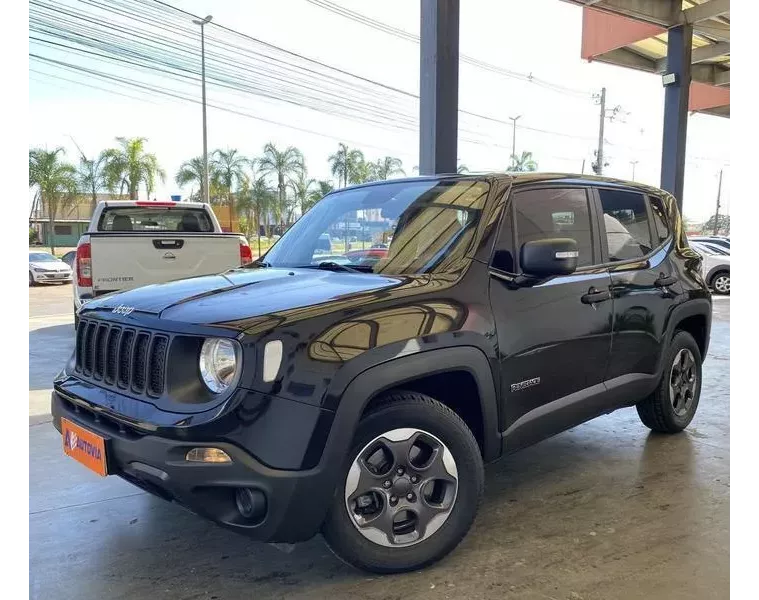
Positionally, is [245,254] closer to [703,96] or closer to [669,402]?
[669,402]

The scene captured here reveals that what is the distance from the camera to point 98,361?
2834 millimetres

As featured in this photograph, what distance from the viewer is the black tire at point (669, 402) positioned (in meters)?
4.34

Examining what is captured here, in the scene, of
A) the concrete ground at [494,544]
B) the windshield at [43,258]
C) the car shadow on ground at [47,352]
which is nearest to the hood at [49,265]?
the windshield at [43,258]

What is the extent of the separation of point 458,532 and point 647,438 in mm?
2493

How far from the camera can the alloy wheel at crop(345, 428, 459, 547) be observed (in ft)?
8.21

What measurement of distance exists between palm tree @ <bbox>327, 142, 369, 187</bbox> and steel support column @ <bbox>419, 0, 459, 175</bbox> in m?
30.9

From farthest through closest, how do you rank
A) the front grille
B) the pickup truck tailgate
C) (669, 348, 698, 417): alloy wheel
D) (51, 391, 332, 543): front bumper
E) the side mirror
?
the pickup truck tailgate → (669, 348, 698, 417): alloy wheel → the side mirror → the front grille → (51, 391, 332, 543): front bumper

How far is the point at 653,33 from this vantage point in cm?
1134

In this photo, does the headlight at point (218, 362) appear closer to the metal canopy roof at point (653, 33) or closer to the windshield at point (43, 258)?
the metal canopy roof at point (653, 33)

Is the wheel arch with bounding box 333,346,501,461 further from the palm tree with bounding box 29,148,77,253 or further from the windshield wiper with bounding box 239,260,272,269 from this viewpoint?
the palm tree with bounding box 29,148,77,253

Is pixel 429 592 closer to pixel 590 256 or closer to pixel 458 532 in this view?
pixel 458 532

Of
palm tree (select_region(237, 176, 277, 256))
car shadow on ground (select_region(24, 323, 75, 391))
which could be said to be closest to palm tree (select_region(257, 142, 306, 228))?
palm tree (select_region(237, 176, 277, 256))

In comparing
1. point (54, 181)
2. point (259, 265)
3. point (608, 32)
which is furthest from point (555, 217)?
point (54, 181)
